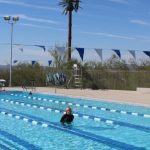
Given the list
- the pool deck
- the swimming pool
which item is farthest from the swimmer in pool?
the pool deck

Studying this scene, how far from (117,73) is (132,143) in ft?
67.2

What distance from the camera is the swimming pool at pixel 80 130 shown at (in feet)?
30.0

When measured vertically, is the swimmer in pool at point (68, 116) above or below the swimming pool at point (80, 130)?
above

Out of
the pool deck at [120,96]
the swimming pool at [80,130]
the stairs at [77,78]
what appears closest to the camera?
the swimming pool at [80,130]

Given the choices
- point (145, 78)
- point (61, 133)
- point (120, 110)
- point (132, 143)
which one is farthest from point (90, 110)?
point (145, 78)

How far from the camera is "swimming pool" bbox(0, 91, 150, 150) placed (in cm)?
916

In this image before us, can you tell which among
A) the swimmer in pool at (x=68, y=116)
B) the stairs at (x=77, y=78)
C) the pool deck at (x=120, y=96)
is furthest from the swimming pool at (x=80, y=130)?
the stairs at (x=77, y=78)

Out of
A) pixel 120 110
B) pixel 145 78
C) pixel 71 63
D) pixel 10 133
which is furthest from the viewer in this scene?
pixel 71 63

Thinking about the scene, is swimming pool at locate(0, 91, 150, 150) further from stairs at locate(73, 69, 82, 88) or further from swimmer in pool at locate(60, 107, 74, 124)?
stairs at locate(73, 69, 82, 88)

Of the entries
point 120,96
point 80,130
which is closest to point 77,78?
point 120,96

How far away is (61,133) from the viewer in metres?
10.7

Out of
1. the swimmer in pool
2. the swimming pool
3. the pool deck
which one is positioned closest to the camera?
the swimming pool

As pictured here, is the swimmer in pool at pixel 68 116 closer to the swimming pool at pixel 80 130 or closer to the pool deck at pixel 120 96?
the swimming pool at pixel 80 130

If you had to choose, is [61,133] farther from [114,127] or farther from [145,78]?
[145,78]
